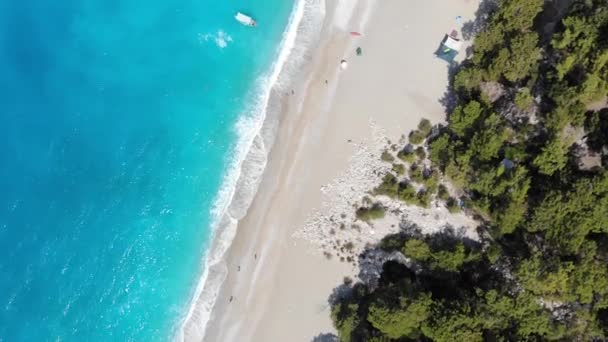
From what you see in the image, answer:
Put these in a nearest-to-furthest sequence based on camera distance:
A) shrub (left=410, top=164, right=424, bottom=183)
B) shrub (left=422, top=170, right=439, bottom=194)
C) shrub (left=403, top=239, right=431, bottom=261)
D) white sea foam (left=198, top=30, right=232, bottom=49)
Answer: shrub (left=403, top=239, right=431, bottom=261), shrub (left=422, top=170, right=439, bottom=194), shrub (left=410, top=164, right=424, bottom=183), white sea foam (left=198, top=30, right=232, bottom=49)

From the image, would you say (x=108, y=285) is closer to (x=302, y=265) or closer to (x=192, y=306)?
(x=192, y=306)

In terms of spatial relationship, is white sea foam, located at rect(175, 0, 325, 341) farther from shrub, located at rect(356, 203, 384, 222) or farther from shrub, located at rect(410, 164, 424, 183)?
shrub, located at rect(410, 164, 424, 183)

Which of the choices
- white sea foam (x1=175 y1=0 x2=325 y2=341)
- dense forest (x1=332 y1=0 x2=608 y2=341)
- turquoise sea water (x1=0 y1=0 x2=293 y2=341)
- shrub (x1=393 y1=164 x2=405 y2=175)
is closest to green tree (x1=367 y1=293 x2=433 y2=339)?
dense forest (x1=332 y1=0 x2=608 y2=341)

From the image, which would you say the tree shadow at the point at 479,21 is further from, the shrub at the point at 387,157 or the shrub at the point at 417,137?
the shrub at the point at 387,157

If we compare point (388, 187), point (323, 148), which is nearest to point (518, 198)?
point (388, 187)

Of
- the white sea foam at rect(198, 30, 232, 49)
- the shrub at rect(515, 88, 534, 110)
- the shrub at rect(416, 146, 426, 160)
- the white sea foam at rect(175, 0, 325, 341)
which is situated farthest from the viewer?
the white sea foam at rect(198, 30, 232, 49)

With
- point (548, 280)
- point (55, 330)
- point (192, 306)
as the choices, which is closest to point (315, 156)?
point (192, 306)
